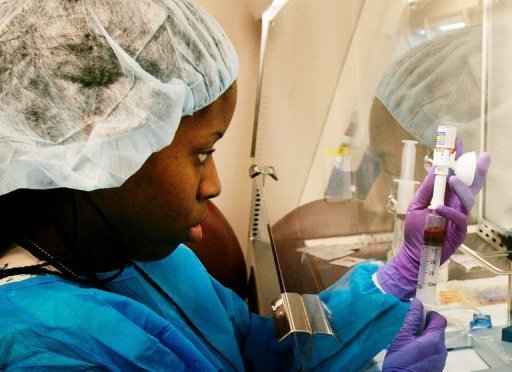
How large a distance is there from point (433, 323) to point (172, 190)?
54 centimetres

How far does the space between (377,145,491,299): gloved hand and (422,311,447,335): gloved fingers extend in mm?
71

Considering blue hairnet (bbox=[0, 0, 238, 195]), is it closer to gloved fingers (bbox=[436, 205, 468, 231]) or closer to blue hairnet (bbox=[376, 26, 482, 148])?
gloved fingers (bbox=[436, 205, 468, 231])

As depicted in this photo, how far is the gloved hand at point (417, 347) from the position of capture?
836 millimetres

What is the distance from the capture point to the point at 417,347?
84cm

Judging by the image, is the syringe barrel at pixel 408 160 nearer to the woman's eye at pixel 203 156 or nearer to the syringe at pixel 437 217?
the syringe at pixel 437 217

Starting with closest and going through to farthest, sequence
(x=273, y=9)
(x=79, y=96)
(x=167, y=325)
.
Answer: (x=79, y=96) → (x=167, y=325) → (x=273, y=9)

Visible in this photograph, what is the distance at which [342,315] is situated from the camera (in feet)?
2.87

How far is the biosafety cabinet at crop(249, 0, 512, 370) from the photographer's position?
3.53 feet

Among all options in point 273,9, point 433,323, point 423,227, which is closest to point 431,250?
point 423,227

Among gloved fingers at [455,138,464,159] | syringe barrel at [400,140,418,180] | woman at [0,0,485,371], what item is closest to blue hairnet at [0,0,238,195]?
woman at [0,0,485,371]

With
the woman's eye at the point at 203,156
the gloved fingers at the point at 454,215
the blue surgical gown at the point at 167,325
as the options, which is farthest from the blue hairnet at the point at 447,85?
the woman's eye at the point at 203,156

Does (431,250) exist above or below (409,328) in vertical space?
above

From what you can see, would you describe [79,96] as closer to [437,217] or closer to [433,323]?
[437,217]

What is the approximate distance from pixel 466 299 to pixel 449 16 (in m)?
0.65
